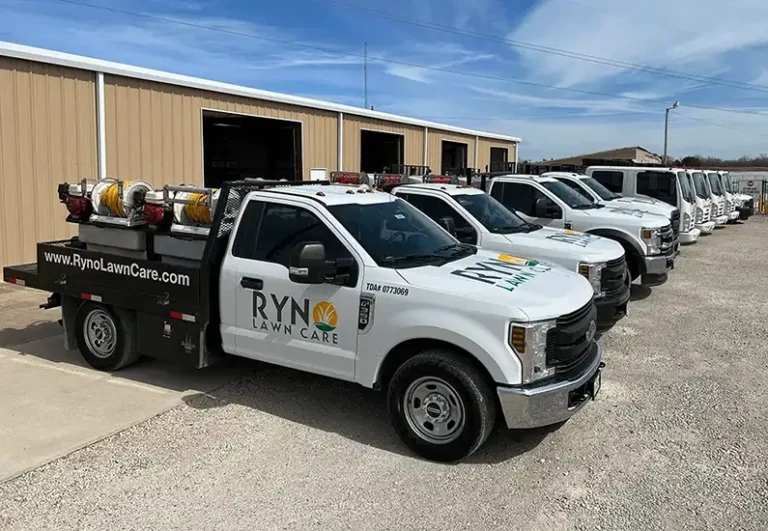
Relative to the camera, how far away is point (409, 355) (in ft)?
15.8

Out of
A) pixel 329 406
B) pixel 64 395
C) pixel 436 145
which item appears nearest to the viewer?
pixel 329 406

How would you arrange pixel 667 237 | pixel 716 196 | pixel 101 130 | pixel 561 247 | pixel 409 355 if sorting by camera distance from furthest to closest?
1. pixel 716 196
2. pixel 101 130
3. pixel 667 237
4. pixel 561 247
5. pixel 409 355

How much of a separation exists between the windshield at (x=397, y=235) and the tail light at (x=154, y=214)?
1841 millimetres

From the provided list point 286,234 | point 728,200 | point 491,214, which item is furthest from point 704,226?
point 286,234

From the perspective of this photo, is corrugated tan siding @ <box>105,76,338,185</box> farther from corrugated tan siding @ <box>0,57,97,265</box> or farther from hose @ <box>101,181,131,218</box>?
hose @ <box>101,181,131,218</box>

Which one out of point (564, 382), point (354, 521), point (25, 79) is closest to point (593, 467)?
point (564, 382)

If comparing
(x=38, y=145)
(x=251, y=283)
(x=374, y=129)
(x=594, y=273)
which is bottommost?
(x=594, y=273)

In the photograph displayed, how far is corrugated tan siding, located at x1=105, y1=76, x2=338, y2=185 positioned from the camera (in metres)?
12.6

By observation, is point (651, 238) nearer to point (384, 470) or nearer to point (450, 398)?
point (450, 398)

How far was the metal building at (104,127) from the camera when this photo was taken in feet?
35.8

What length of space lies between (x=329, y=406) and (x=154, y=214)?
243 cm

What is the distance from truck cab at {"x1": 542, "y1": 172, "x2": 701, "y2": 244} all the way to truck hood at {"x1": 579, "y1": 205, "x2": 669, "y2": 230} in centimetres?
98

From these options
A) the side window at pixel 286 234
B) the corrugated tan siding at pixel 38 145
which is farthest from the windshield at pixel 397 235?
the corrugated tan siding at pixel 38 145

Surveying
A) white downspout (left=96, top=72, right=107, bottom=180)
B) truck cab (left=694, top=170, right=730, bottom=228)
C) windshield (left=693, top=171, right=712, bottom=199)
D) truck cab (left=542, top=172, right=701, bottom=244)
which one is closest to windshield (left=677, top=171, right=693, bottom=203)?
truck cab (left=542, top=172, right=701, bottom=244)
